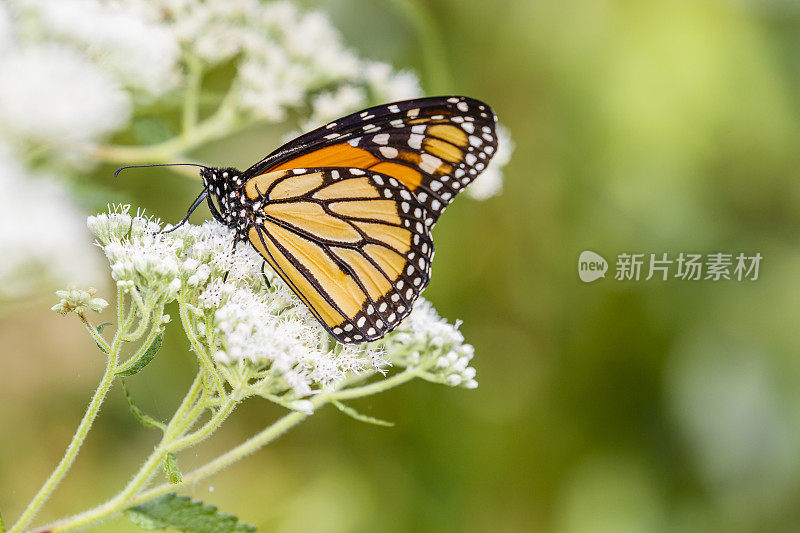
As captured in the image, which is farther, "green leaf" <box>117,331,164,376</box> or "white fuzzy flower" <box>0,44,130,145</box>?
"white fuzzy flower" <box>0,44,130,145</box>

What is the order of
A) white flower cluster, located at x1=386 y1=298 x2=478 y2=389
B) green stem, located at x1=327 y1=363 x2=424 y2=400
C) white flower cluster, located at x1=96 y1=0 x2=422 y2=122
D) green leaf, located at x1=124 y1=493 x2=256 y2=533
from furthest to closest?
white flower cluster, located at x1=96 y1=0 x2=422 y2=122, white flower cluster, located at x1=386 y1=298 x2=478 y2=389, green stem, located at x1=327 y1=363 x2=424 y2=400, green leaf, located at x1=124 y1=493 x2=256 y2=533

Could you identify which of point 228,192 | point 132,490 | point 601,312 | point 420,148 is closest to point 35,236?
point 132,490

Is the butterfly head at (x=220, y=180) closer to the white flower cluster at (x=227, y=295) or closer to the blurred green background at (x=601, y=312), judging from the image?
the white flower cluster at (x=227, y=295)

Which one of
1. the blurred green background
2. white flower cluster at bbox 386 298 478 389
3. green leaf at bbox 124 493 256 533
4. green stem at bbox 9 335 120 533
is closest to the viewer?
green stem at bbox 9 335 120 533

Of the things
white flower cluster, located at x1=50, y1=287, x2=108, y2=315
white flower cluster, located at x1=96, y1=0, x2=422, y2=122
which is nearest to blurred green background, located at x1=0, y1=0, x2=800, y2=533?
white flower cluster, located at x1=96, y1=0, x2=422, y2=122

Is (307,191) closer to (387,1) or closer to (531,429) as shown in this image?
(387,1)

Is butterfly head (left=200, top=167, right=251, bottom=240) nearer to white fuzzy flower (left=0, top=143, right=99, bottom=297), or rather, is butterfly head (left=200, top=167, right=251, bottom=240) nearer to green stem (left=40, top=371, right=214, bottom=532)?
white fuzzy flower (left=0, top=143, right=99, bottom=297)
